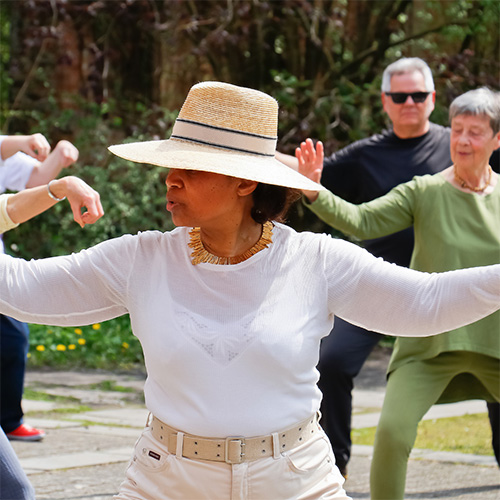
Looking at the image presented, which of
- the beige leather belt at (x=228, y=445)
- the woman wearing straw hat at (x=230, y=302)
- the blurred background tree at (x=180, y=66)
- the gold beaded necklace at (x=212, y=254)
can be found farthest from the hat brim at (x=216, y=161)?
the blurred background tree at (x=180, y=66)

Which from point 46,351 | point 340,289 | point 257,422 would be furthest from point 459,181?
point 46,351

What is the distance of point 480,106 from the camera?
Result: 192 inches

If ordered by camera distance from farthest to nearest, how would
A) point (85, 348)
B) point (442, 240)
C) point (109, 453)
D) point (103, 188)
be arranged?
point (103, 188) < point (85, 348) < point (109, 453) < point (442, 240)

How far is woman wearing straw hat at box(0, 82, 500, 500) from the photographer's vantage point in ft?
8.99

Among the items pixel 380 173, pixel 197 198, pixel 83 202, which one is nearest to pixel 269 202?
pixel 197 198

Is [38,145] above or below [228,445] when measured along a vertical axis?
below

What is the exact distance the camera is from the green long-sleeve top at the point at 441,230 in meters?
4.69

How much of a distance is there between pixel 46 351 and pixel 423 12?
20.9 ft

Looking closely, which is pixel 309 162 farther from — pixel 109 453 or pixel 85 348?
pixel 85 348

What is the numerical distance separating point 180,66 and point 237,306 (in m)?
11.2

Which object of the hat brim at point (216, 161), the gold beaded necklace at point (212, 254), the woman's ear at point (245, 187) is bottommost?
the gold beaded necklace at point (212, 254)

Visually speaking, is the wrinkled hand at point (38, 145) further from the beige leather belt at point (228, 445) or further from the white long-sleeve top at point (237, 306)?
the beige leather belt at point (228, 445)

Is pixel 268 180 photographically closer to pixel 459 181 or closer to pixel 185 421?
pixel 185 421

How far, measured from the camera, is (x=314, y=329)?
2871mm
